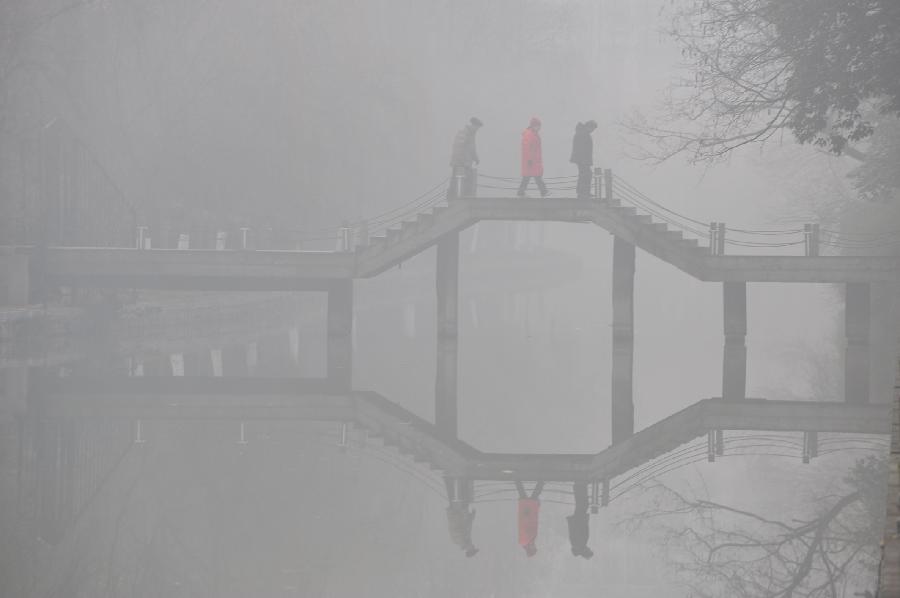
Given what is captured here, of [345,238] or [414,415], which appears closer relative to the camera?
[414,415]

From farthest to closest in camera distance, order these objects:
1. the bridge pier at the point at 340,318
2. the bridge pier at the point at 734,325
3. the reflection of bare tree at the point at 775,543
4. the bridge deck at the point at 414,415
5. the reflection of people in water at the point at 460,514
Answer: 1. the bridge pier at the point at 340,318
2. the bridge pier at the point at 734,325
3. the bridge deck at the point at 414,415
4. the reflection of people in water at the point at 460,514
5. the reflection of bare tree at the point at 775,543

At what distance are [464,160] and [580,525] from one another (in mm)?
21177

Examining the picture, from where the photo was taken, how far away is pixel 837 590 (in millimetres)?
11664

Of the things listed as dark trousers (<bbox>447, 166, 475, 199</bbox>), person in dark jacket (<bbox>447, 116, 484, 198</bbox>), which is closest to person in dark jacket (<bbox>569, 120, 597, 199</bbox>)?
person in dark jacket (<bbox>447, 116, 484, 198</bbox>)

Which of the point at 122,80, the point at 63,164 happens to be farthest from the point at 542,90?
the point at 63,164

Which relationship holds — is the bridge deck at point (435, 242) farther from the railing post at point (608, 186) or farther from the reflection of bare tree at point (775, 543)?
the reflection of bare tree at point (775, 543)

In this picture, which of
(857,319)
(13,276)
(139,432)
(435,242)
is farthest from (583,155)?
(139,432)

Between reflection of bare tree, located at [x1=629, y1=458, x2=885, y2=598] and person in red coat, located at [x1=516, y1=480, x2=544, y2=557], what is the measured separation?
1.04 m

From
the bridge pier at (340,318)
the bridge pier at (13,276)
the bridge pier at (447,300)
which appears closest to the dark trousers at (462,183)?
the bridge pier at (447,300)

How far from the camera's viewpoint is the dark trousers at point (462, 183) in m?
35.9

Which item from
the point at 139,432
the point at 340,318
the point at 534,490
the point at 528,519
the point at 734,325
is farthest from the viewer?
the point at 734,325

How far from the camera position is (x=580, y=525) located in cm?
1508

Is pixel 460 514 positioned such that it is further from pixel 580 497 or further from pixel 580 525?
pixel 580 497

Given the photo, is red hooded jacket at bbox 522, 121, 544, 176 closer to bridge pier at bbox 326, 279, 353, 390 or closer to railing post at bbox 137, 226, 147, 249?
bridge pier at bbox 326, 279, 353, 390
